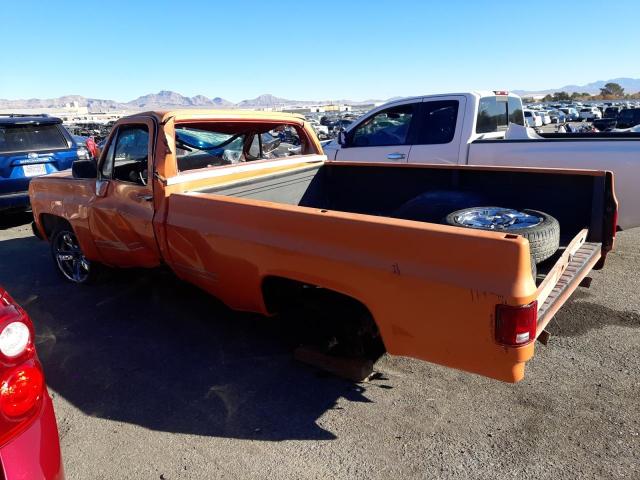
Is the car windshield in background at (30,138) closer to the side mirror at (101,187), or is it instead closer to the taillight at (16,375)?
the side mirror at (101,187)

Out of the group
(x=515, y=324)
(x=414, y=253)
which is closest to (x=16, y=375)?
(x=414, y=253)

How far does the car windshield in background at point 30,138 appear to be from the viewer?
297 inches

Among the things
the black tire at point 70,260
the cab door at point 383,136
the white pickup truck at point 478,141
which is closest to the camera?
the white pickup truck at point 478,141

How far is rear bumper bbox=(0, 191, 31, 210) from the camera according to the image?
24.2ft

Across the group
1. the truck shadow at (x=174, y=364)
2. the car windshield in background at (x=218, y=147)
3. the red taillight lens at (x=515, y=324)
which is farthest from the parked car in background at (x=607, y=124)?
the red taillight lens at (x=515, y=324)

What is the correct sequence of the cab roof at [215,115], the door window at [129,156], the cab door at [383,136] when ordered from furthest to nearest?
the cab door at [383,136] < the door window at [129,156] < the cab roof at [215,115]

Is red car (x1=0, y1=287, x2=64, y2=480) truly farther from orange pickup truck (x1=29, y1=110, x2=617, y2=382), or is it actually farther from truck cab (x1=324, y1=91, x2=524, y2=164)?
truck cab (x1=324, y1=91, x2=524, y2=164)

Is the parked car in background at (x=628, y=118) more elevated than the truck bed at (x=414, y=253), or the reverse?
the truck bed at (x=414, y=253)

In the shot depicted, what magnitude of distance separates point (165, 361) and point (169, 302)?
1.12 metres

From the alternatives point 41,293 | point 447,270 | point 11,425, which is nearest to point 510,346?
point 447,270

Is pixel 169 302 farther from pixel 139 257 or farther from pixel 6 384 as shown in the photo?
pixel 6 384

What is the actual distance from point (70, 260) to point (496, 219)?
426cm

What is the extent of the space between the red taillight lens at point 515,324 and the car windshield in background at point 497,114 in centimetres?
456

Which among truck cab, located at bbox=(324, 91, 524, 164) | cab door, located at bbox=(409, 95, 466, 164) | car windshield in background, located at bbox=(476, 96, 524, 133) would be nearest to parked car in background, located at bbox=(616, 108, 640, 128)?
car windshield in background, located at bbox=(476, 96, 524, 133)
